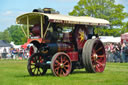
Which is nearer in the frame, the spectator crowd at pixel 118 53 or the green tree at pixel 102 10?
the spectator crowd at pixel 118 53

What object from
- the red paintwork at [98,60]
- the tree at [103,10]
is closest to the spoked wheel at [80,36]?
A: the red paintwork at [98,60]

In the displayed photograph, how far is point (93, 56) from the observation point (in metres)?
14.4

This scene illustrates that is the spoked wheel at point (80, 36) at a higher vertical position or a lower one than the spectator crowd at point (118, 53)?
higher

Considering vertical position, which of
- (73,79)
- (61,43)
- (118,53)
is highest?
(61,43)

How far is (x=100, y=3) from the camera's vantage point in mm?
60875

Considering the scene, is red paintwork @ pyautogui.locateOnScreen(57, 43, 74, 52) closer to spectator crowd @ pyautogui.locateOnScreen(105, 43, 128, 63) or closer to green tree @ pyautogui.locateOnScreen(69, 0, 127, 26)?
spectator crowd @ pyautogui.locateOnScreen(105, 43, 128, 63)

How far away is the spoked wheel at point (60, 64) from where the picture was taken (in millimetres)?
12580

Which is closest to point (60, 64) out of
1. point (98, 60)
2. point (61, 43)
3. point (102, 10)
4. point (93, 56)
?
point (61, 43)

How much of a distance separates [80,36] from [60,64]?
82.7 inches

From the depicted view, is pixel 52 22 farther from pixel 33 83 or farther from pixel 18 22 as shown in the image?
pixel 33 83

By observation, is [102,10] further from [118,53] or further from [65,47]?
[65,47]

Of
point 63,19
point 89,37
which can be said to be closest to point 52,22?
point 63,19

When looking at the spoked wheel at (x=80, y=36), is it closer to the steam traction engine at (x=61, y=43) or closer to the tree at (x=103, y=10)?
the steam traction engine at (x=61, y=43)

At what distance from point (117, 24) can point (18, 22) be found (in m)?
46.3
